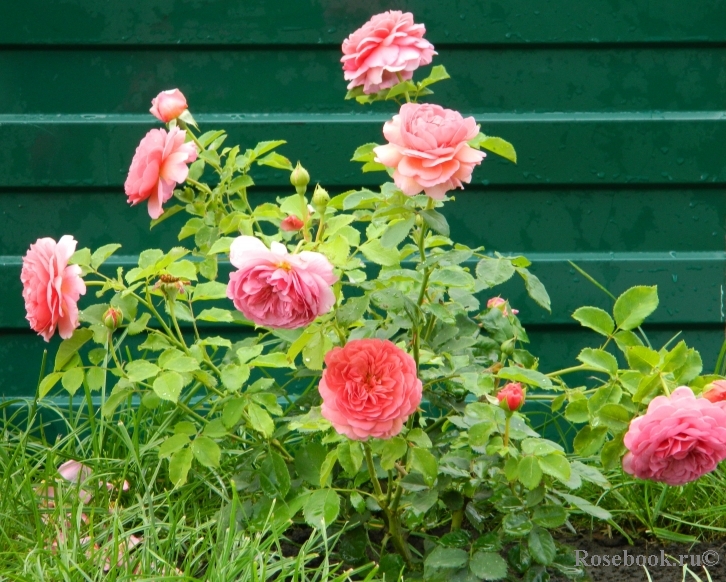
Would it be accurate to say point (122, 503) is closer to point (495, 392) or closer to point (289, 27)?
point (495, 392)

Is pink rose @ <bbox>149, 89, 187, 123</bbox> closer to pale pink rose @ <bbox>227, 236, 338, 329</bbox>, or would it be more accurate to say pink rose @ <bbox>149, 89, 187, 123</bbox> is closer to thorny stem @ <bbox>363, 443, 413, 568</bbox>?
pale pink rose @ <bbox>227, 236, 338, 329</bbox>

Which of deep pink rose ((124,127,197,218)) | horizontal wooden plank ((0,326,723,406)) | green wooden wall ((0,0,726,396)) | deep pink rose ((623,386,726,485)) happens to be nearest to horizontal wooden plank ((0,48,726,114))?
green wooden wall ((0,0,726,396))

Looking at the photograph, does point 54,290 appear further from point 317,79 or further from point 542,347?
point 542,347

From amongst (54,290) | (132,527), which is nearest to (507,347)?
(54,290)

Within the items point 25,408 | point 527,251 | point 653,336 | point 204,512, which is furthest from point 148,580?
point 653,336

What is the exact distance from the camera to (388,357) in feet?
4.72

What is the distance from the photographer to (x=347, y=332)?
1723 millimetres

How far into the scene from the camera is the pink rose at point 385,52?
1.59m

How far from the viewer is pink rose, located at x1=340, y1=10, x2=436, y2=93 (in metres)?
1.59

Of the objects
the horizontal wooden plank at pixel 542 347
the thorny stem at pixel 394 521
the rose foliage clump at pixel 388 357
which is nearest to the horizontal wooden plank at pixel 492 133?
the horizontal wooden plank at pixel 542 347

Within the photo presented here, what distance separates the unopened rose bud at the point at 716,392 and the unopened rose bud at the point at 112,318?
3.40 ft

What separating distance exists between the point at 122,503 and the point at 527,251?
143cm

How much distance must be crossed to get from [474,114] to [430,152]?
144 cm

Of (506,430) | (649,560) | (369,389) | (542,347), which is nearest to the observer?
(369,389)
